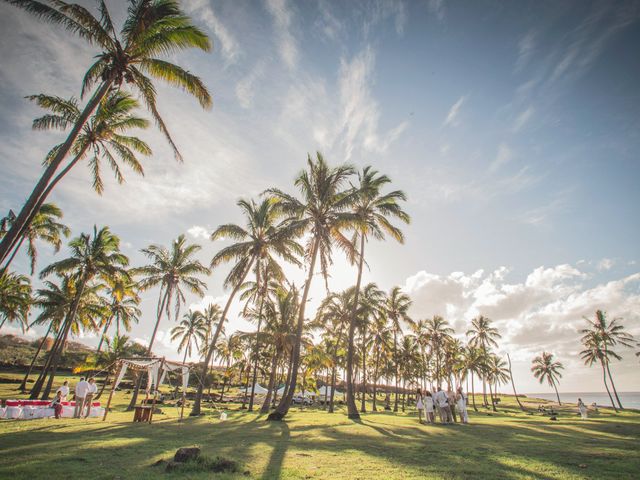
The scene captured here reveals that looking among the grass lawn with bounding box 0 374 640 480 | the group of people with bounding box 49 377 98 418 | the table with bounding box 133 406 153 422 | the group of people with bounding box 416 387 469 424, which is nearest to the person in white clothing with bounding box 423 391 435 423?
the group of people with bounding box 416 387 469 424

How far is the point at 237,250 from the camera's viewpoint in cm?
2305

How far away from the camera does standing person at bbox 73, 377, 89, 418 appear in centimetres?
1694

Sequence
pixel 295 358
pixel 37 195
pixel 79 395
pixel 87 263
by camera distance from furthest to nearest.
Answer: pixel 87 263, pixel 295 358, pixel 79 395, pixel 37 195

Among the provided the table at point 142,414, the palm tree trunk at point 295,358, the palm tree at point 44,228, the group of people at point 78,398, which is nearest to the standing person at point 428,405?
the palm tree trunk at point 295,358

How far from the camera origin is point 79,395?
16.9 meters

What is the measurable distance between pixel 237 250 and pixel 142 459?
16437 mm

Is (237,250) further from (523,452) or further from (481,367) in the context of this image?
(481,367)

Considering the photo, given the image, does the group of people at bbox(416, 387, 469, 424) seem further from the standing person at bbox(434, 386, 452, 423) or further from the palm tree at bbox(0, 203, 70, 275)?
the palm tree at bbox(0, 203, 70, 275)

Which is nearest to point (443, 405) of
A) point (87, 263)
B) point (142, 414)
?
point (142, 414)

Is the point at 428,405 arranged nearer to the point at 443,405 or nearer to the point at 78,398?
the point at 443,405

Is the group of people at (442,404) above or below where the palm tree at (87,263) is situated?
below

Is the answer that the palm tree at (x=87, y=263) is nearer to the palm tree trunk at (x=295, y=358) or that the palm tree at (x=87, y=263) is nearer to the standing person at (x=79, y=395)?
the standing person at (x=79, y=395)

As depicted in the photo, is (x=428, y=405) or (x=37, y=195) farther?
(x=428, y=405)

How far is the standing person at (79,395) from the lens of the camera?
1694 centimetres
